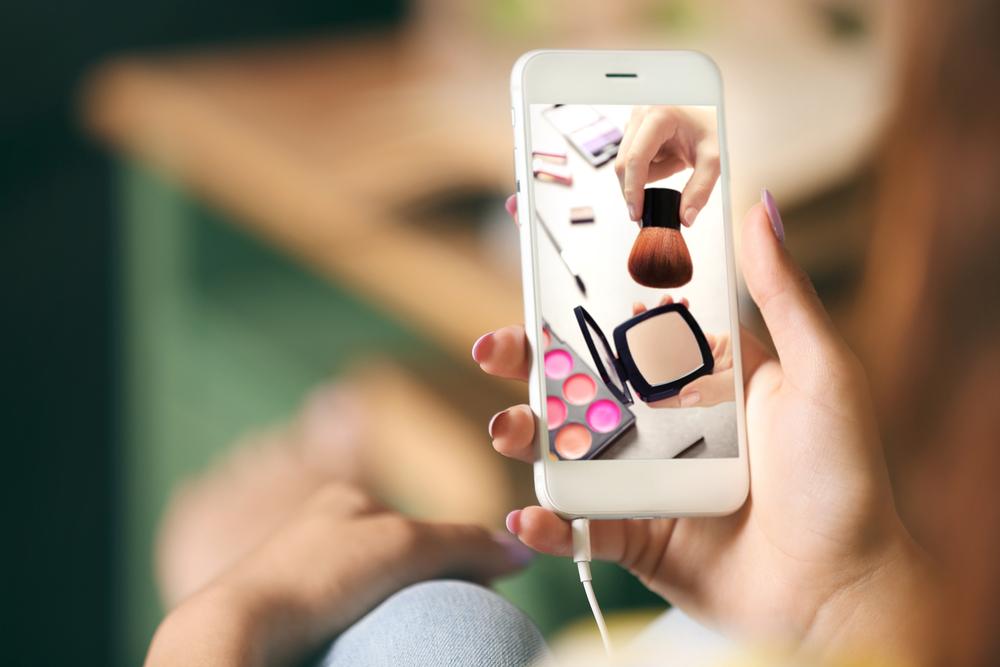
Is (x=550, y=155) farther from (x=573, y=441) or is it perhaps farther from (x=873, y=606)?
(x=873, y=606)

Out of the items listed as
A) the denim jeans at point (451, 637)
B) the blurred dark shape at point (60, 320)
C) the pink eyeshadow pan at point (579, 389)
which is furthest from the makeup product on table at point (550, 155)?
the blurred dark shape at point (60, 320)

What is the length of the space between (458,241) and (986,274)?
125cm

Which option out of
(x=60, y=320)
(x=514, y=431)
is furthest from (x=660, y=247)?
(x=60, y=320)

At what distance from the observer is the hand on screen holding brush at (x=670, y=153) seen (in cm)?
53

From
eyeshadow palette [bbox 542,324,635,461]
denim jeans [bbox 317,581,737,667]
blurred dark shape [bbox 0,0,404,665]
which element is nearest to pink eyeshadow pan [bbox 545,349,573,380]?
eyeshadow palette [bbox 542,324,635,461]

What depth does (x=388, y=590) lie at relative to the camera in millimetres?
499

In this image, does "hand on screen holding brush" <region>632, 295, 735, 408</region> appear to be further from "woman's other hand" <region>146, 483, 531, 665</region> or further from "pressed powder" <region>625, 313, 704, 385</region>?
"woman's other hand" <region>146, 483, 531, 665</region>

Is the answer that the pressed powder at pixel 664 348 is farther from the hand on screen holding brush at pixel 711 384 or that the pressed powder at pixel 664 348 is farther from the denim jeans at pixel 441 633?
the denim jeans at pixel 441 633

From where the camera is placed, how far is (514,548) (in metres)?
0.56

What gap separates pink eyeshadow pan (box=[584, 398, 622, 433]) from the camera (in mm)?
521

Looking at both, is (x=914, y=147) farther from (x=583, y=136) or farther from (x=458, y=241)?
(x=458, y=241)

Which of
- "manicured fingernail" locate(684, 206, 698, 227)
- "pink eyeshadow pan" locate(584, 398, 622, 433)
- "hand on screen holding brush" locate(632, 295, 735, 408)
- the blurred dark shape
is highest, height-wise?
"manicured fingernail" locate(684, 206, 698, 227)

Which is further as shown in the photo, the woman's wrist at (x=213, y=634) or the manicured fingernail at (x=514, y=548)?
the manicured fingernail at (x=514, y=548)

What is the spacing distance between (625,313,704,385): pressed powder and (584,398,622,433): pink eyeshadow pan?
22 mm
